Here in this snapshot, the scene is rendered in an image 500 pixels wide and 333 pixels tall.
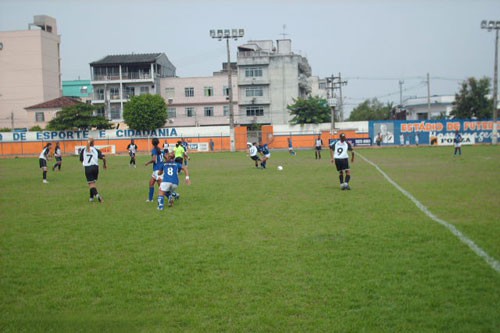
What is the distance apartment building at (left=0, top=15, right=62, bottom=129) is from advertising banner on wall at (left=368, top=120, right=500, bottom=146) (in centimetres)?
5494

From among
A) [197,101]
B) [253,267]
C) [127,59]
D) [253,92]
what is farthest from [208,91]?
[253,267]

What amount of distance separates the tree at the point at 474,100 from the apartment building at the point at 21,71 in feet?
217

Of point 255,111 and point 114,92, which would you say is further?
point 114,92

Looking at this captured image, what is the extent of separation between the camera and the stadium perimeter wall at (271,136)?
58.0 m

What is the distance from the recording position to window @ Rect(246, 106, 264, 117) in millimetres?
76062

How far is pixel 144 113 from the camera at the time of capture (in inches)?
2447

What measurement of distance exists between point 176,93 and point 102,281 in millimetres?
71817

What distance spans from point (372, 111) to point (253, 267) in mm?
101973

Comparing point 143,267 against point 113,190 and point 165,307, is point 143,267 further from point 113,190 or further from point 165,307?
point 113,190

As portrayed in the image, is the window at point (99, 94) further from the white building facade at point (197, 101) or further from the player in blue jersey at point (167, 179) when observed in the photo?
the player in blue jersey at point (167, 179)

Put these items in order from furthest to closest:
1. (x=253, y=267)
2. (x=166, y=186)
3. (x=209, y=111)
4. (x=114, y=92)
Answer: (x=209, y=111) → (x=114, y=92) → (x=166, y=186) → (x=253, y=267)

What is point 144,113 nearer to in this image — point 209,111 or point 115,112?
point 115,112

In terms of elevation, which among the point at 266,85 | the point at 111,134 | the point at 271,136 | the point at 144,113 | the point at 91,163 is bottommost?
the point at 91,163

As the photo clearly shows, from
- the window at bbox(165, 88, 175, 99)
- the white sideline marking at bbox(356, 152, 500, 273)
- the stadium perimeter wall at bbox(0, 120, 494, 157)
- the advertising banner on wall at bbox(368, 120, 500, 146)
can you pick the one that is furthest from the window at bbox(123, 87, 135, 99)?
→ the white sideline marking at bbox(356, 152, 500, 273)
